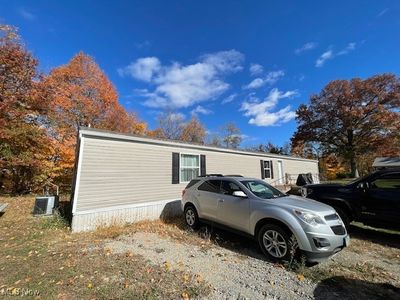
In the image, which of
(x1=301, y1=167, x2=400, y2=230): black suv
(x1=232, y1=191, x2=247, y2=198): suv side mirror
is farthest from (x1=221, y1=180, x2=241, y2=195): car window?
(x1=301, y1=167, x2=400, y2=230): black suv

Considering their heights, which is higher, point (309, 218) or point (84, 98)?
point (84, 98)

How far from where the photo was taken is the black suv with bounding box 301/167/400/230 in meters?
5.95

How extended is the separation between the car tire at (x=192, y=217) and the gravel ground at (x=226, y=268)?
107 cm

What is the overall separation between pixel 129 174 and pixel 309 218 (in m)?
6.08

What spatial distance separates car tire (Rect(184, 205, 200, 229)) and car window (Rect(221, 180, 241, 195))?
52.3 inches

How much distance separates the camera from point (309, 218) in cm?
443

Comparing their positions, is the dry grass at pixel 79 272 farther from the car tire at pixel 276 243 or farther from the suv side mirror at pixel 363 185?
the suv side mirror at pixel 363 185

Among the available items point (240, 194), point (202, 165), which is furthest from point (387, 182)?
point (202, 165)

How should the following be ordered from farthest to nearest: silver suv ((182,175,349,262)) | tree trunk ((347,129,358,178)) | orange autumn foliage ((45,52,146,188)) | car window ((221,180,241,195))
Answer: tree trunk ((347,129,358,178))
orange autumn foliage ((45,52,146,188))
car window ((221,180,241,195))
silver suv ((182,175,349,262))

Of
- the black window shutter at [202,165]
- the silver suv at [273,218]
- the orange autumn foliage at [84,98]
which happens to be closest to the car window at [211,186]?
the silver suv at [273,218]

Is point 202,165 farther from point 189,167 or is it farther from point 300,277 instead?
point 300,277

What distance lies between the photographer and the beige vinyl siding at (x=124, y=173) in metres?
7.22

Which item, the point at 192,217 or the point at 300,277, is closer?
the point at 300,277

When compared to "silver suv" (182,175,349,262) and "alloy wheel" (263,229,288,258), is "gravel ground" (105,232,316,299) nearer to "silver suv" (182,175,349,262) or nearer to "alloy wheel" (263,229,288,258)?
"alloy wheel" (263,229,288,258)
